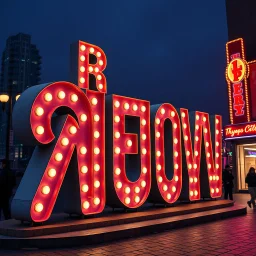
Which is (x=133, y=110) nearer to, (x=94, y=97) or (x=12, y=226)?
(x=94, y=97)

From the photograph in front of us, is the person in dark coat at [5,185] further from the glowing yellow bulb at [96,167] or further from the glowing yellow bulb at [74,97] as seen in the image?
the glowing yellow bulb at [74,97]

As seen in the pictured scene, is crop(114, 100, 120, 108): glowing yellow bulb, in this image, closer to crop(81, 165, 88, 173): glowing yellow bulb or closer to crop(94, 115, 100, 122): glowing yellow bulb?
crop(94, 115, 100, 122): glowing yellow bulb

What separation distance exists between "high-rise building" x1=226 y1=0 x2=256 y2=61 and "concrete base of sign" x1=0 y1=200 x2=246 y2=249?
1396 centimetres

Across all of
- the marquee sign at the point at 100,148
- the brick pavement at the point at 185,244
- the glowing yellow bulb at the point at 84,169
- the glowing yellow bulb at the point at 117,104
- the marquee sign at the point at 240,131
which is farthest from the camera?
the marquee sign at the point at 240,131

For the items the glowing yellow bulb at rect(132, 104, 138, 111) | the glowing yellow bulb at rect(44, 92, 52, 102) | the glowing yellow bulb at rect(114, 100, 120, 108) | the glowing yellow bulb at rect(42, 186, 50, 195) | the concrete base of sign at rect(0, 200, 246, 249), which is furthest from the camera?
the glowing yellow bulb at rect(132, 104, 138, 111)

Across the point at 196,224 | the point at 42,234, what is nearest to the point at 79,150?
the point at 42,234

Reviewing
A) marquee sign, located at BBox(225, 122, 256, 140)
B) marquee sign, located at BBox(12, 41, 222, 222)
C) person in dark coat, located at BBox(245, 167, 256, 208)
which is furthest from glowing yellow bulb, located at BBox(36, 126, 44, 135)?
marquee sign, located at BBox(225, 122, 256, 140)

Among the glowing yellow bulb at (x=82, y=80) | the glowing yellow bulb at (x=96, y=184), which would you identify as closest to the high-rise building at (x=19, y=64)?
the glowing yellow bulb at (x=82, y=80)

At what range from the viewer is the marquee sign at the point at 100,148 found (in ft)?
25.7

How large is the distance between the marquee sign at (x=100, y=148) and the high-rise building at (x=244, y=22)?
10.9 metres

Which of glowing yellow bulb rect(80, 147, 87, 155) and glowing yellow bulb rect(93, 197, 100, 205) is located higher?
glowing yellow bulb rect(80, 147, 87, 155)

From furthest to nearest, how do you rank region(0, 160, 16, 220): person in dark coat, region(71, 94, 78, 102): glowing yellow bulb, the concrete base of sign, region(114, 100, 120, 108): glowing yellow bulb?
1. region(0, 160, 16, 220): person in dark coat
2. region(114, 100, 120, 108): glowing yellow bulb
3. region(71, 94, 78, 102): glowing yellow bulb
4. the concrete base of sign

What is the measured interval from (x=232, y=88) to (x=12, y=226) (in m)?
17.0

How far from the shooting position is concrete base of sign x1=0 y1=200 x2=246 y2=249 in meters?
6.99
